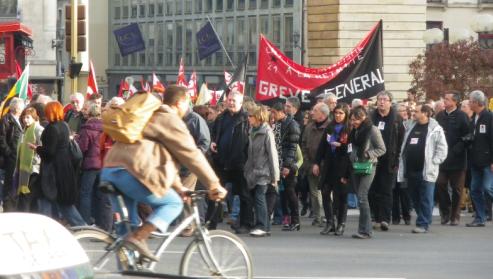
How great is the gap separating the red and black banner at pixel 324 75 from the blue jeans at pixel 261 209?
8248 mm

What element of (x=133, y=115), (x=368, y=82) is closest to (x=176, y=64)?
(x=368, y=82)

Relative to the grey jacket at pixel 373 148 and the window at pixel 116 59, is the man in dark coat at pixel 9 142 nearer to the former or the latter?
the grey jacket at pixel 373 148

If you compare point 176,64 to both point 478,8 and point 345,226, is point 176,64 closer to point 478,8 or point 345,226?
point 478,8

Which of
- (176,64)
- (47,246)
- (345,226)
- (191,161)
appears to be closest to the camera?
(47,246)

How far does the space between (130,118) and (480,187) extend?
10.3m

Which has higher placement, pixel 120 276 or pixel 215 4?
pixel 215 4

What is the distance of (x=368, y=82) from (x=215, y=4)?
205 ft

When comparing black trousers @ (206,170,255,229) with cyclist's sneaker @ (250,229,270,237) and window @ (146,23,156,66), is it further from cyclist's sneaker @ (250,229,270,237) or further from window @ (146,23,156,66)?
window @ (146,23,156,66)

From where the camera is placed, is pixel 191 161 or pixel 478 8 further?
pixel 478 8

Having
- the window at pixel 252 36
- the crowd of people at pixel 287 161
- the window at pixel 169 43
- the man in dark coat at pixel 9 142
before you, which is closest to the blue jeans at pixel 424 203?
the crowd of people at pixel 287 161

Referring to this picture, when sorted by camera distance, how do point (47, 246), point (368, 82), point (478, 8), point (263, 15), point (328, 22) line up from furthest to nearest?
1. point (263, 15)
2. point (478, 8)
3. point (328, 22)
4. point (368, 82)
5. point (47, 246)

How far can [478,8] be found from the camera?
74.9m

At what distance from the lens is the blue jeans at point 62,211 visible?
18219 millimetres

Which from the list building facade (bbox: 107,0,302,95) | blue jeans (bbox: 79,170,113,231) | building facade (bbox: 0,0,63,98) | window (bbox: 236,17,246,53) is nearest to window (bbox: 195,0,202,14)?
building facade (bbox: 107,0,302,95)
